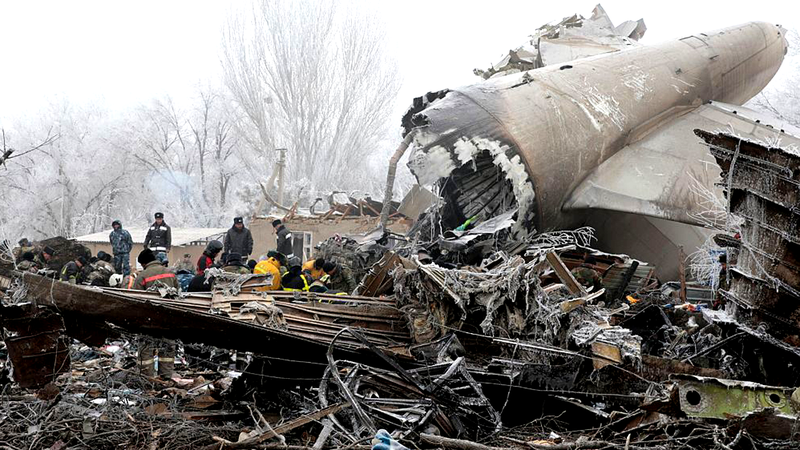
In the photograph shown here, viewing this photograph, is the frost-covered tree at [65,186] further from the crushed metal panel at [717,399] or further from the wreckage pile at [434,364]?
the crushed metal panel at [717,399]

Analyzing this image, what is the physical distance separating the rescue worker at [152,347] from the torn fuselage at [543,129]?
4312mm

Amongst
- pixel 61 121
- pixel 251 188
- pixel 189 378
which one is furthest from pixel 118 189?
pixel 189 378

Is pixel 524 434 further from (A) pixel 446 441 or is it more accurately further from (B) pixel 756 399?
(B) pixel 756 399

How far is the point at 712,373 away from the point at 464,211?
6.53 meters

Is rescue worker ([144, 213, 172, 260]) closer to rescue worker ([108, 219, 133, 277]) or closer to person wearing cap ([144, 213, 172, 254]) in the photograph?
person wearing cap ([144, 213, 172, 254])

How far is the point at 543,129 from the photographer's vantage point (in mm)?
10695

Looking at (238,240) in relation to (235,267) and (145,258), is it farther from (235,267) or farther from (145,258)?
(145,258)

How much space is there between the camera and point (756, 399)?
4.07m

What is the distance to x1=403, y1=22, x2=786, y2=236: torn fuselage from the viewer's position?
10445 mm

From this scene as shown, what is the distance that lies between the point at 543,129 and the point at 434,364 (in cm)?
592

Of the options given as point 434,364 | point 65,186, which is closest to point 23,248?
point 434,364

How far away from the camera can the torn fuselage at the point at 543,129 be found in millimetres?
10445

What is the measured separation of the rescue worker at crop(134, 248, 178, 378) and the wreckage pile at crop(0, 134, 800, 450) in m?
0.31

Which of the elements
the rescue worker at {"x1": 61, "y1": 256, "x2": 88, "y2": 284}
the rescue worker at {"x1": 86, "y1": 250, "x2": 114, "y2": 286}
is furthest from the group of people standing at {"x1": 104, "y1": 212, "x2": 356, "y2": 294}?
the rescue worker at {"x1": 61, "y1": 256, "x2": 88, "y2": 284}
